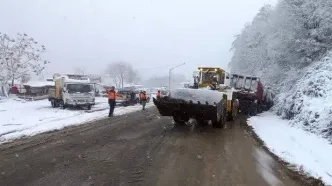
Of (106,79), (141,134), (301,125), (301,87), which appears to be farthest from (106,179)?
(106,79)

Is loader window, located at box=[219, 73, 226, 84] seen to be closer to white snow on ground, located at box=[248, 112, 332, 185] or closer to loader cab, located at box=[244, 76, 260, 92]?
white snow on ground, located at box=[248, 112, 332, 185]

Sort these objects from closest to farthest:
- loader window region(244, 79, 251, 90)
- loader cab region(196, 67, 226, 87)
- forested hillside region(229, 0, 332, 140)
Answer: forested hillside region(229, 0, 332, 140) < loader cab region(196, 67, 226, 87) < loader window region(244, 79, 251, 90)

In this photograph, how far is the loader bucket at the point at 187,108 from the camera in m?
13.8

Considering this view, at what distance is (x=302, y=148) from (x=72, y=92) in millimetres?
20565

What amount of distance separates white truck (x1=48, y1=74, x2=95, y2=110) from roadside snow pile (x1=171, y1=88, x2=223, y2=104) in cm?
1492

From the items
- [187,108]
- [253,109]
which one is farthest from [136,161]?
[253,109]

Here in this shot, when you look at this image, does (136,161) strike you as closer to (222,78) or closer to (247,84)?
(222,78)

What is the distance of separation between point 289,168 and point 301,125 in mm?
7967

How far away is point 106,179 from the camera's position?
677 cm

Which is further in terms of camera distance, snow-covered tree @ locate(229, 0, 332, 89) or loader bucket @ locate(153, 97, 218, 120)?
snow-covered tree @ locate(229, 0, 332, 89)

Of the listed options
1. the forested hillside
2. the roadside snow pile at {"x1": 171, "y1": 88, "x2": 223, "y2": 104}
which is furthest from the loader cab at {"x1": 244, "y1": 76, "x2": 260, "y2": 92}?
the roadside snow pile at {"x1": 171, "y1": 88, "x2": 223, "y2": 104}

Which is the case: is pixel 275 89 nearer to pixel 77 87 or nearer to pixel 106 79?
pixel 77 87

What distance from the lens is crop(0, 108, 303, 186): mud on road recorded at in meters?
6.91

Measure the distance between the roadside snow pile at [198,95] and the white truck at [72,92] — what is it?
1492cm
